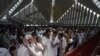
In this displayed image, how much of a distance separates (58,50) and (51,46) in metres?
0.93

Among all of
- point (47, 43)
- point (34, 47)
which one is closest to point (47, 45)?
point (47, 43)

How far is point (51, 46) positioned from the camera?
11023mm

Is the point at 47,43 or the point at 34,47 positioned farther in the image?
the point at 47,43

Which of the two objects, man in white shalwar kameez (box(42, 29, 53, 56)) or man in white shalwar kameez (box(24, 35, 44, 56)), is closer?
man in white shalwar kameez (box(24, 35, 44, 56))

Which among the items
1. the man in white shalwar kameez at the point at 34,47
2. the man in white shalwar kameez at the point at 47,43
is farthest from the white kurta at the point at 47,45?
the man in white shalwar kameez at the point at 34,47

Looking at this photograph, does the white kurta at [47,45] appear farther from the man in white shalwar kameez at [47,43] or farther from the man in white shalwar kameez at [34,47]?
the man in white shalwar kameez at [34,47]

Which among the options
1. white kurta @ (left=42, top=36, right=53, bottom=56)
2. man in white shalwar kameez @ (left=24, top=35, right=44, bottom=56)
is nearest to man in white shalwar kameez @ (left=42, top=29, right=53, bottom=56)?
white kurta @ (left=42, top=36, right=53, bottom=56)

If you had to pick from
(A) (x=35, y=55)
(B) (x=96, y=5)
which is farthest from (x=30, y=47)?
(B) (x=96, y=5)

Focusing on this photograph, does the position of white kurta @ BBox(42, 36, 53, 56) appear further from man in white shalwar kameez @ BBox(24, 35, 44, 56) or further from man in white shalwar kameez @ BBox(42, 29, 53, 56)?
man in white shalwar kameez @ BBox(24, 35, 44, 56)

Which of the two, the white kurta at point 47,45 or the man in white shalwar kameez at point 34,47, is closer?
the man in white shalwar kameez at point 34,47

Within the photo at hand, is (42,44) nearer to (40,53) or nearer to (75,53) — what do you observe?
(40,53)

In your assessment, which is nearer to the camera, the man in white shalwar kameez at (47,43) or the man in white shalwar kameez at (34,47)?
the man in white shalwar kameez at (34,47)

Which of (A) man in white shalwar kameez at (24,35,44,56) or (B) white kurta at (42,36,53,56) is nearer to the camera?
(A) man in white shalwar kameez at (24,35,44,56)

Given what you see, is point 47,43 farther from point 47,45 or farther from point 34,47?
point 34,47
